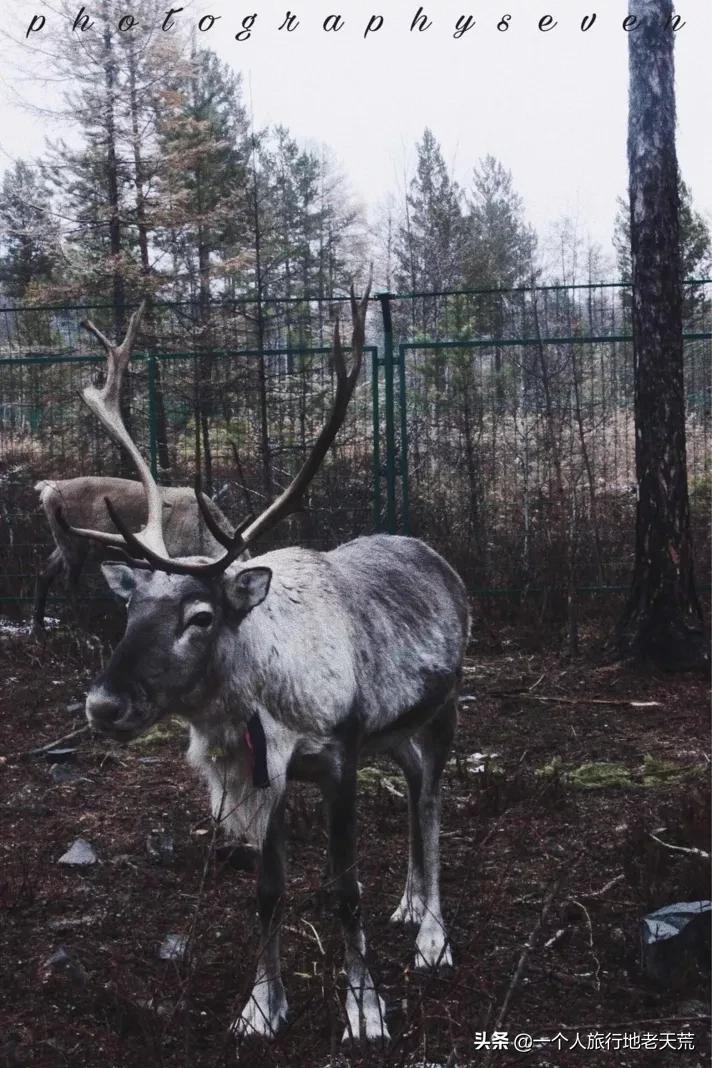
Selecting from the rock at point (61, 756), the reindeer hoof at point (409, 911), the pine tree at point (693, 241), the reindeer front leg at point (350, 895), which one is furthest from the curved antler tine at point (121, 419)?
the pine tree at point (693, 241)

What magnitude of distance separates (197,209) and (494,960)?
62.4 ft

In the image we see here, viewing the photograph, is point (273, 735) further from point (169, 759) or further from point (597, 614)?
point (597, 614)

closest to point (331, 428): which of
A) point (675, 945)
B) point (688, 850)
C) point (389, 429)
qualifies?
point (675, 945)

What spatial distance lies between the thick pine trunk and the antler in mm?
4530

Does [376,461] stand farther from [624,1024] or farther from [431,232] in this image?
[431,232]

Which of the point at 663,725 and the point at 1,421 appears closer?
the point at 663,725

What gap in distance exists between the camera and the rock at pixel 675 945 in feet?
11.8

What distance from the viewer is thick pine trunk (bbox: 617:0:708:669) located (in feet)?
25.5

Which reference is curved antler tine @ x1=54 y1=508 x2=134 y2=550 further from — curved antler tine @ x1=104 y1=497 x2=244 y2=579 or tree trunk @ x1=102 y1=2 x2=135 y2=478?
tree trunk @ x1=102 y1=2 x2=135 y2=478

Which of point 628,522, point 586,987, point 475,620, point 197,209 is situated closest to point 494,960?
point 586,987

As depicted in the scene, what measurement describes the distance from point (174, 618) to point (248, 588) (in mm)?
242

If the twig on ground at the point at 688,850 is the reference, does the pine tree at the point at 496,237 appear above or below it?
above

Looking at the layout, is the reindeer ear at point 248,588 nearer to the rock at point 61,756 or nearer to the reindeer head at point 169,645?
the reindeer head at point 169,645

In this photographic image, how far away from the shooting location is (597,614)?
970 cm
